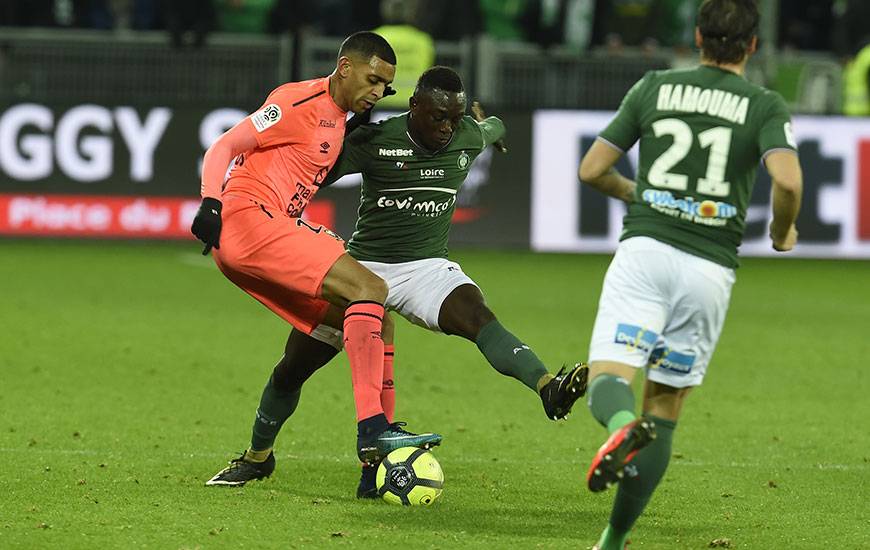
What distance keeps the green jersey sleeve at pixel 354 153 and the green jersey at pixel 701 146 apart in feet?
5.78

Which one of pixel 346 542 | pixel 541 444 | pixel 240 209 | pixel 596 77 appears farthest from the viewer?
pixel 596 77

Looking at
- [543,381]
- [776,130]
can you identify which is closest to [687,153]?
[776,130]

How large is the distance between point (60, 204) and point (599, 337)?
12694 mm

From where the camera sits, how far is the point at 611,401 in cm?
499

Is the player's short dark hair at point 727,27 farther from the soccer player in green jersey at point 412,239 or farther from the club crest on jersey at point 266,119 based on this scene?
the club crest on jersey at point 266,119

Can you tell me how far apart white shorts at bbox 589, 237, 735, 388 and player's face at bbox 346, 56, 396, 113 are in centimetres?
185

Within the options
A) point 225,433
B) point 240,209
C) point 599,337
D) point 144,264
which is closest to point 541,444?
point 225,433

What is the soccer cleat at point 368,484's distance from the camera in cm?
639

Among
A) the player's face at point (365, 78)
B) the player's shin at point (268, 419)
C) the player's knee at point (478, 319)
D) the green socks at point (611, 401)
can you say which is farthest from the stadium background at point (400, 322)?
the player's face at point (365, 78)

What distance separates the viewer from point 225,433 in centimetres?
781

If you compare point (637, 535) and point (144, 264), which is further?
point (144, 264)

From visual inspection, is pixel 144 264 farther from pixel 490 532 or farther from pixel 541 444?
pixel 490 532

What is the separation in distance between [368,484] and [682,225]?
1950 mm

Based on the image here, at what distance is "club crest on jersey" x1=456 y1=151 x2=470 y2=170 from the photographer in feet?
22.4
